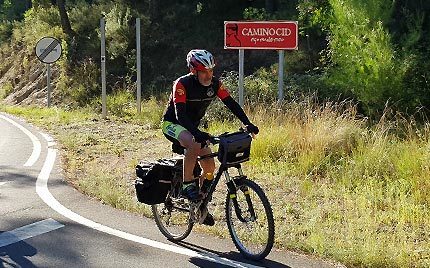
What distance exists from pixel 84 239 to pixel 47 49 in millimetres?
15818

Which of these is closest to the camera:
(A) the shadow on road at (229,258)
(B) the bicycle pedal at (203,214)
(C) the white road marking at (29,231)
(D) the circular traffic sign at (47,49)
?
(A) the shadow on road at (229,258)

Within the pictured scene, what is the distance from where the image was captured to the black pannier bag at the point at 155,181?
6.59 metres

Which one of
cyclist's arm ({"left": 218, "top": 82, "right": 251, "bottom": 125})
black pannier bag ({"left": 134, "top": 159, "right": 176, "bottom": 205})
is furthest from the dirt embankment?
cyclist's arm ({"left": 218, "top": 82, "right": 251, "bottom": 125})

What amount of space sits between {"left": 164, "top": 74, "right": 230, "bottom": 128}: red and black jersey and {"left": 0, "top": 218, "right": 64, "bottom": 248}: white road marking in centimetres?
193

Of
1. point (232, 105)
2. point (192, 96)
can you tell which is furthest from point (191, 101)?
point (232, 105)

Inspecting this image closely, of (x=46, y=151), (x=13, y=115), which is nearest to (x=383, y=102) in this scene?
(x=46, y=151)

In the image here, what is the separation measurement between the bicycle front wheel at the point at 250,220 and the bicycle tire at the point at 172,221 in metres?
0.56

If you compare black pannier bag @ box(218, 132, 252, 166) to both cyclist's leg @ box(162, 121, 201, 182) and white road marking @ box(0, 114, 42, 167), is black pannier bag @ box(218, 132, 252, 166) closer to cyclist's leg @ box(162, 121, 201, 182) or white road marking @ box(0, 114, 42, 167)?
cyclist's leg @ box(162, 121, 201, 182)

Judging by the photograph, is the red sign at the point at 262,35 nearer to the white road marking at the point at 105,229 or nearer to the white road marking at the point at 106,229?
the white road marking at the point at 105,229

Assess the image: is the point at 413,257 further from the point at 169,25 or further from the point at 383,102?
the point at 169,25

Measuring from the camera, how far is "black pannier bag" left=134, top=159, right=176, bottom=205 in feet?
21.6

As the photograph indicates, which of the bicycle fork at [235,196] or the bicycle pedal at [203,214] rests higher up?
the bicycle fork at [235,196]

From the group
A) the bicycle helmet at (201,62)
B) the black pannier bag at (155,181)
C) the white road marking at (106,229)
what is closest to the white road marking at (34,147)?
the white road marking at (106,229)

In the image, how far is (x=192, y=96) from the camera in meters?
6.24
